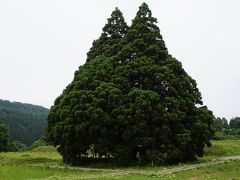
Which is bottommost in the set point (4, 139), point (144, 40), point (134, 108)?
point (134, 108)

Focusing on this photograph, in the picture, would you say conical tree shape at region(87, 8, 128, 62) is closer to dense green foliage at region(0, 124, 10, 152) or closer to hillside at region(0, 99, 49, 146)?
dense green foliage at region(0, 124, 10, 152)

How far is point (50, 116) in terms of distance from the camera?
109ft

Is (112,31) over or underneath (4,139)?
over

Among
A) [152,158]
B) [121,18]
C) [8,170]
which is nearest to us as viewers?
[8,170]

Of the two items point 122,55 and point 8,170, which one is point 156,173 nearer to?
point 8,170

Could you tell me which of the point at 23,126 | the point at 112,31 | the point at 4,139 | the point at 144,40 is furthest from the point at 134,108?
the point at 23,126

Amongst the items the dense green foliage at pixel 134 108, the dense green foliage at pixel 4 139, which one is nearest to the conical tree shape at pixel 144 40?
the dense green foliage at pixel 134 108

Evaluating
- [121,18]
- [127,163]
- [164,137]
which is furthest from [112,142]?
[121,18]

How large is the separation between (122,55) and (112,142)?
21.9ft

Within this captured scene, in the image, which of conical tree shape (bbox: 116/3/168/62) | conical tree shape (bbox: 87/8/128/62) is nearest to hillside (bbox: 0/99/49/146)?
conical tree shape (bbox: 87/8/128/62)

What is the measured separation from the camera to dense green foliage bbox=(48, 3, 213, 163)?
95.4ft

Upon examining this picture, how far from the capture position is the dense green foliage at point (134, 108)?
2908 cm

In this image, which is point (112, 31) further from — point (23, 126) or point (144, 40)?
point (23, 126)

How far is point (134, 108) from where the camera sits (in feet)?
95.0
